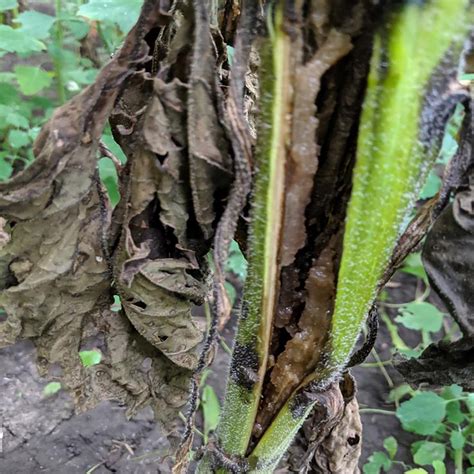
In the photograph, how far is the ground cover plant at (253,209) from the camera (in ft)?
1.96

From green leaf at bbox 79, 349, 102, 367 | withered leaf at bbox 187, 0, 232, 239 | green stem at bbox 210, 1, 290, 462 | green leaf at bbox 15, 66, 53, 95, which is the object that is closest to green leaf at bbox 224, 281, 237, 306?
green leaf at bbox 79, 349, 102, 367

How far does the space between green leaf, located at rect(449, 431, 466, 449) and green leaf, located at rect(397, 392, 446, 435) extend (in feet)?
0.15

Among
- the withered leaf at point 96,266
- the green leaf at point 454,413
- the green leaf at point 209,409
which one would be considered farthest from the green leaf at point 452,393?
the withered leaf at point 96,266

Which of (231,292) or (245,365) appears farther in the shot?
(231,292)

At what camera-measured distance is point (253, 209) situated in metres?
0.68

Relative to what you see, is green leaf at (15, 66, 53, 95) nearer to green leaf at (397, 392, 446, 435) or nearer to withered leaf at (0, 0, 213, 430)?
withered leaf at (0, 0, 213, 430)

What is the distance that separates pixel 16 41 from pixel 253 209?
1428mm

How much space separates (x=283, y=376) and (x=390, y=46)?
0.42 m

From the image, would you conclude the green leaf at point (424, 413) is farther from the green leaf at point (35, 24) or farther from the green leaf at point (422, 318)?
the green leaf at point (35, 24)

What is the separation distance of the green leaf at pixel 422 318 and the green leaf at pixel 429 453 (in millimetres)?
341

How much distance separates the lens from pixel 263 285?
0.73m

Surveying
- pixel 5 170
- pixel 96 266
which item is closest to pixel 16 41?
pixel 5 170

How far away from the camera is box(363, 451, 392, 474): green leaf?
62.8 inches

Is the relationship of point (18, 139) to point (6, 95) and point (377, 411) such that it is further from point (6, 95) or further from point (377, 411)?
point (377, 411)
